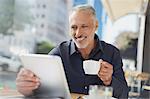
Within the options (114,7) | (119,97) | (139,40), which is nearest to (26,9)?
(114,7)

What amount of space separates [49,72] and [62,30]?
2102mm

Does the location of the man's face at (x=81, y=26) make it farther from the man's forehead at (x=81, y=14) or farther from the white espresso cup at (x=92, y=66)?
the white espresso cup at (x=92, y=66)

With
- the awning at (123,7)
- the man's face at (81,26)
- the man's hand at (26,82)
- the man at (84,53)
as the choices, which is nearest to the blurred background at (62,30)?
the awning at (123,7)

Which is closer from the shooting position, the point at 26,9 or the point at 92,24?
the point at 92,24

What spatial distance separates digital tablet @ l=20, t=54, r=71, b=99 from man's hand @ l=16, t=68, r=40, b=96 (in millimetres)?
19

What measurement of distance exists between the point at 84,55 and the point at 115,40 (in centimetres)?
167

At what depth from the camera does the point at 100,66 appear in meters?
1.19

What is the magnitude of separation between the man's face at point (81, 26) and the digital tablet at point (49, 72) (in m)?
0.52

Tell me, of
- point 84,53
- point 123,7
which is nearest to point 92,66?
point 84,53

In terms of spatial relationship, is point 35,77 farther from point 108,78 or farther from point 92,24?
point 92,24

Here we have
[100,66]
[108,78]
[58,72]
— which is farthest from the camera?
[108,78]

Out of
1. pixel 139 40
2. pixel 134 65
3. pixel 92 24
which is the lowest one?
pixel 134 65

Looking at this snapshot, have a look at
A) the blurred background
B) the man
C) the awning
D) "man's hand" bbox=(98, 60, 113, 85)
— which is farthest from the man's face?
the awning

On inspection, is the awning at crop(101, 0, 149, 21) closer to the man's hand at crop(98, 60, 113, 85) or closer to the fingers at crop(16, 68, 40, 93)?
the man's hand at crop(98, 60, 113, 85)
